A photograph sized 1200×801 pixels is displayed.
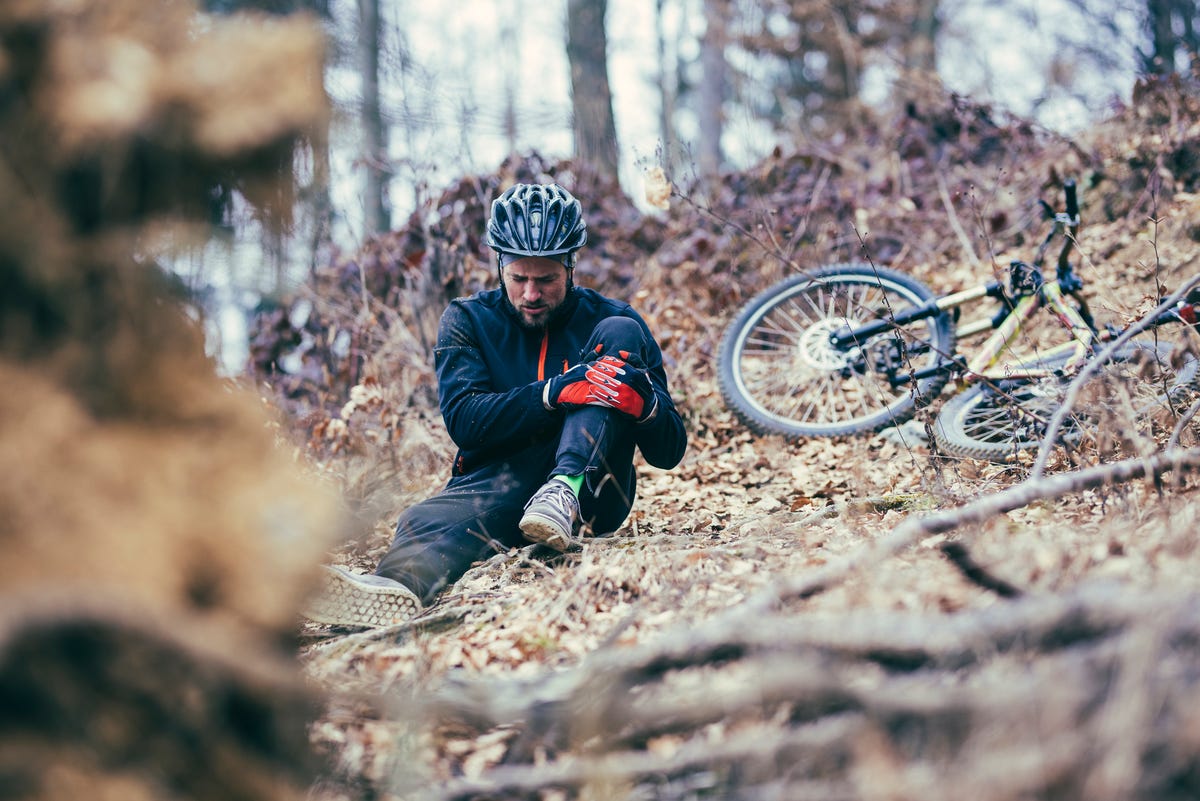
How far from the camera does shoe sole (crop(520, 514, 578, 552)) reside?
3.41m

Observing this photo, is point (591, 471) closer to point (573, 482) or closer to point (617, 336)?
point (573, 482)

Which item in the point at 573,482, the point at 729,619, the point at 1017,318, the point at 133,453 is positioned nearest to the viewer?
the point at 133,453

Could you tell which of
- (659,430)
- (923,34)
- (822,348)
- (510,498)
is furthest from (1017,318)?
(923,34)

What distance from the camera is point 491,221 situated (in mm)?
4227

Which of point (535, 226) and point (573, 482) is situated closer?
point (573, 482)

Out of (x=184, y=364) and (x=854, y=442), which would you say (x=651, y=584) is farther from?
(x=854, y=442)

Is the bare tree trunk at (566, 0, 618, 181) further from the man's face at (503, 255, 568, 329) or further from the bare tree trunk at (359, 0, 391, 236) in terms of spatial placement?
the man's face at (503, 255, 568, 329)

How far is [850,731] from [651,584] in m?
1.46

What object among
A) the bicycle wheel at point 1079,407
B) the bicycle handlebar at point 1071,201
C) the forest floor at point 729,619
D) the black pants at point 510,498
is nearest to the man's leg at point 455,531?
the black pants at point 510,498

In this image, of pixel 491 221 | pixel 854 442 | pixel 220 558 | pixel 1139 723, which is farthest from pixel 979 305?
pixel 220 558

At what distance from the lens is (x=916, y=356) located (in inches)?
212

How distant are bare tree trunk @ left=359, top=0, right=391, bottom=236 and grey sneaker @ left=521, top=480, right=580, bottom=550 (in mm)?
1441

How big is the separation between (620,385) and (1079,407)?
6.41 ft

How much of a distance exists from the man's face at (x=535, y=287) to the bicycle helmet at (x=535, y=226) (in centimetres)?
5
